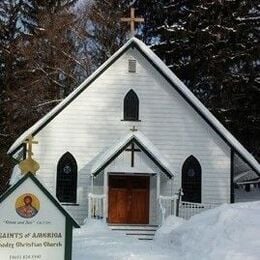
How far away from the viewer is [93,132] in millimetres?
22812

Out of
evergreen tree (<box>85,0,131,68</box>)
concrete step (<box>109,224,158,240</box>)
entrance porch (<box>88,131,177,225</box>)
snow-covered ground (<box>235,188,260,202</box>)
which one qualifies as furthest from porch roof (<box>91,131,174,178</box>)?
evergreen tree (<box>85,0,131,68</box>)

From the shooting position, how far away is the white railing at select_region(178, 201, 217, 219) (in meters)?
22.4

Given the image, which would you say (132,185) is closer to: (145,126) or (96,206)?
(96,206)

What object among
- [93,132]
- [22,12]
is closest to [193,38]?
[22,12]

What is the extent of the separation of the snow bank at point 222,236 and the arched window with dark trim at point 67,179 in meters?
6.43

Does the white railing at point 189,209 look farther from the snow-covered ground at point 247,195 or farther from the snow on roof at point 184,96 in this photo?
the snow-covered ground at point 247,195

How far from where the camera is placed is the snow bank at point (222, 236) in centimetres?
1219

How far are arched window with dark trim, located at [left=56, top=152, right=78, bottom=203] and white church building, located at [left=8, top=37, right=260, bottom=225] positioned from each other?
0.04 meters

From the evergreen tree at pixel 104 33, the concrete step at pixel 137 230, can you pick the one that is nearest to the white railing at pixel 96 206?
the concrete step at pixel 137 230

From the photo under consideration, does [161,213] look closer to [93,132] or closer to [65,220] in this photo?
[93,132]

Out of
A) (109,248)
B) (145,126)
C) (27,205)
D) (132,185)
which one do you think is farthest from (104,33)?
(27,205)

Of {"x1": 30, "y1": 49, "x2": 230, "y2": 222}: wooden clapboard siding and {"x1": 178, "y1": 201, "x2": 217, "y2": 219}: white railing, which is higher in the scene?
{"x1": 30, "y1": 49, "x2": 230, "y2": 222}: wooden clapboard siding

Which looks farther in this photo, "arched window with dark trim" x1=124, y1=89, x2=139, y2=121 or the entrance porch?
"arched window with dark trim" x1=124, y1=89, x2=139, y2=121

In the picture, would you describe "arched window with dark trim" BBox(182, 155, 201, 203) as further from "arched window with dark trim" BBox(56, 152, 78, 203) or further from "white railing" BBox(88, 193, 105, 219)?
"arched window with dark trim" BBox(56, 152, 78, 203)
